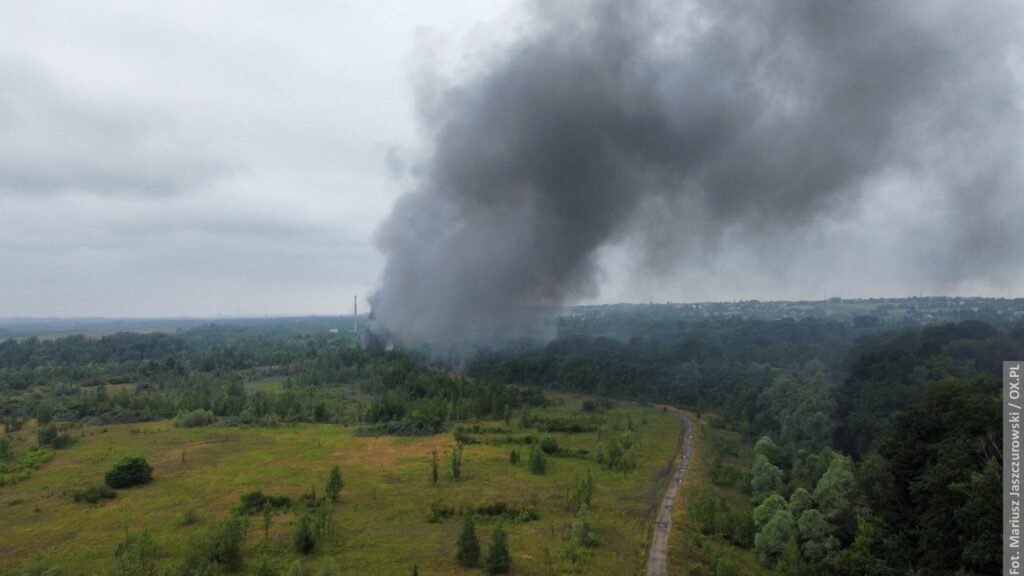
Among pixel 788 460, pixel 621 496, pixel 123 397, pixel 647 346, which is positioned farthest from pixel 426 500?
pixel 647 346

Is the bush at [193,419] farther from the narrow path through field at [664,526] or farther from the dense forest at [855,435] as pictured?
the narrow path through field at [664,526]

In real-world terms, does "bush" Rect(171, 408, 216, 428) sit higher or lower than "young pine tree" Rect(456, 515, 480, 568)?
lower

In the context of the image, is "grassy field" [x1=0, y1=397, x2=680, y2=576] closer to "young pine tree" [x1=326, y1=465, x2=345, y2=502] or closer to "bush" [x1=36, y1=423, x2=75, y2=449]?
"young pine tree" [x1=326, y1=465, x2=345, y2=502]

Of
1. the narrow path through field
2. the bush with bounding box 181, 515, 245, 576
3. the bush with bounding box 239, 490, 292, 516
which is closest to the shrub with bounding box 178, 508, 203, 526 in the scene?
the bush with bounding box 239, 490, 292, 516

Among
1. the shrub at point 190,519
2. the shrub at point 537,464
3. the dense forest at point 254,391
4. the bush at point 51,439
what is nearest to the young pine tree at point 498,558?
the shrub at point 537,464

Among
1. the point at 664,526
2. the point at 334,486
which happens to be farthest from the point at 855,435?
the point at 334,486

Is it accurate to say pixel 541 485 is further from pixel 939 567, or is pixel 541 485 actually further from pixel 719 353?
pixel 719 353
